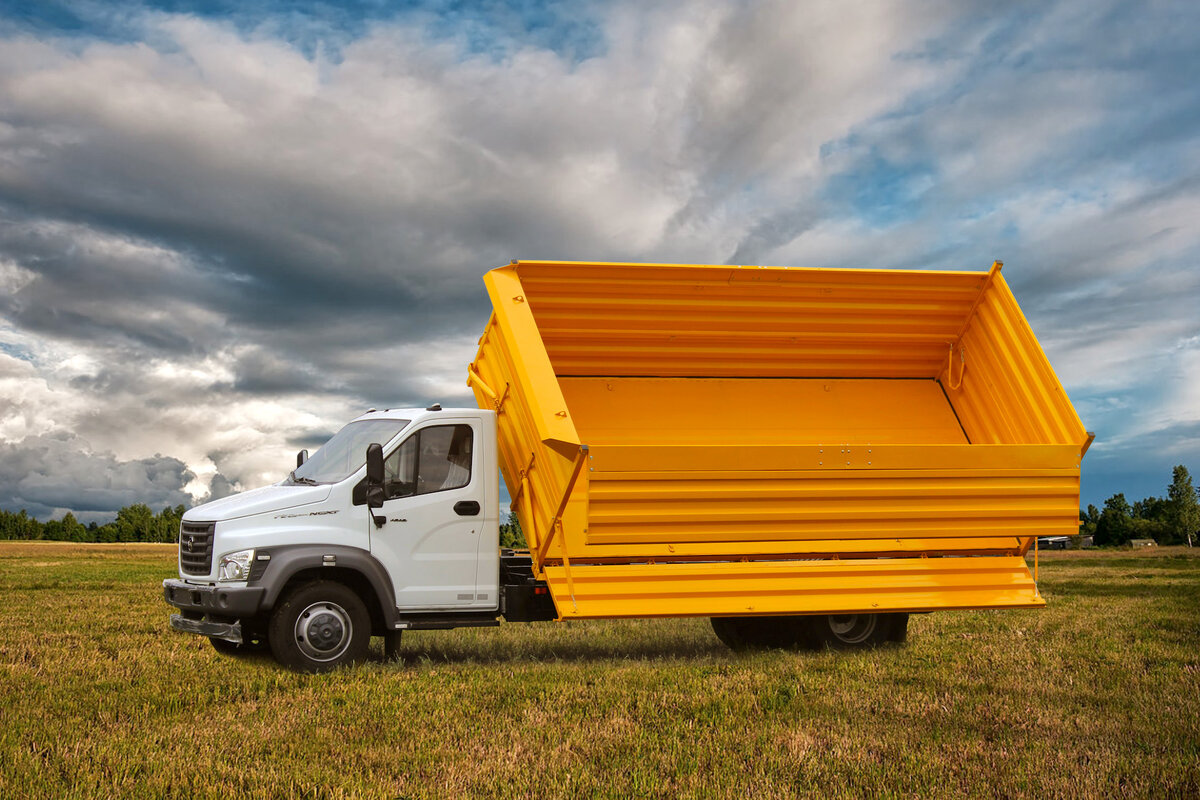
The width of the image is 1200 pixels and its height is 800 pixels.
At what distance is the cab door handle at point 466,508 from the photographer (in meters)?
8.38

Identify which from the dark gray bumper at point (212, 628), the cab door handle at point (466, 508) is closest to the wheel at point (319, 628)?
the dark gray bumper at point (212, 628)

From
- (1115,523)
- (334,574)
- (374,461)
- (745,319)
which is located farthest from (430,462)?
(1115,523)

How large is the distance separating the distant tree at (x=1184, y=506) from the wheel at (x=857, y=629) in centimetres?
10020

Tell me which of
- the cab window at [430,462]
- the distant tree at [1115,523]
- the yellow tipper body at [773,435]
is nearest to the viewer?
the yellow tipper body at [773,435]

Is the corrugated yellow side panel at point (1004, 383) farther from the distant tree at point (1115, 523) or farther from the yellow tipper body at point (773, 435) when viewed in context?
the distant tree at point (1115, 523)

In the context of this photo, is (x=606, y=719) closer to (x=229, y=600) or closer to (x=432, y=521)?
(x=432, y=521)

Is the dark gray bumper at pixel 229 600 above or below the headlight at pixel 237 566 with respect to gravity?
below

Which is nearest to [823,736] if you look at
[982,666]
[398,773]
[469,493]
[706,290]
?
[398,773]

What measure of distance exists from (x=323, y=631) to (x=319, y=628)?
0.14 ft

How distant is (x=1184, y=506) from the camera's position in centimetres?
9469

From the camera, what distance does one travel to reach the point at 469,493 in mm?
8453

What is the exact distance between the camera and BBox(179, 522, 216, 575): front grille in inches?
316

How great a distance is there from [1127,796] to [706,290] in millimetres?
5944

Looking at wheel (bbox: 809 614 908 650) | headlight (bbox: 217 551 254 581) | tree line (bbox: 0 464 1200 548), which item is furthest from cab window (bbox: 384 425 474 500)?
tree line (bbox: 0 464 1200 548)
